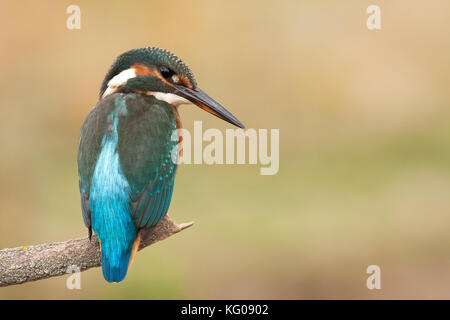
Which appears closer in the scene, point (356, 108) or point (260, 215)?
point (260, 215)

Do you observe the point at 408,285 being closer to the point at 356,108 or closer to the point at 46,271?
the point at 356,108

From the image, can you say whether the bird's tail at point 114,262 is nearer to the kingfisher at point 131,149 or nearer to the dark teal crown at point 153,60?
the kingfisher at point 131,149

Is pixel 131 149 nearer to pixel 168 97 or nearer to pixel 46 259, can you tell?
pixel 168 97

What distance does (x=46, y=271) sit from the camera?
7.89ft

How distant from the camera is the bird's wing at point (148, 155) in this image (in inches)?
93.7

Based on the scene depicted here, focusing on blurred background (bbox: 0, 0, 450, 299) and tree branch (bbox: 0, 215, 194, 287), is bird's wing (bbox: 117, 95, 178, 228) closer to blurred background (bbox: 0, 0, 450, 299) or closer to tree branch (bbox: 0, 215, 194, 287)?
tree branch (bbox: 0, 215, 194, 287)

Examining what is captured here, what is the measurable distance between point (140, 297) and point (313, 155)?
7.49 feet

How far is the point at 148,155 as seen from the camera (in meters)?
2.44

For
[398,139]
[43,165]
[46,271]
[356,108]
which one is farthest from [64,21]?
[46,271]

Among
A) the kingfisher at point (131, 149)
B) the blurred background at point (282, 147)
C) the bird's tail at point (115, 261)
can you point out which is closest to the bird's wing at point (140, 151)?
the kingfisher at point (131, 149)

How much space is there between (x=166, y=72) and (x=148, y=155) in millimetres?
391

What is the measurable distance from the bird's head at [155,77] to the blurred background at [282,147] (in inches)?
73.3

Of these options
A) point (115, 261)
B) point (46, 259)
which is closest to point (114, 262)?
point (115, 261)

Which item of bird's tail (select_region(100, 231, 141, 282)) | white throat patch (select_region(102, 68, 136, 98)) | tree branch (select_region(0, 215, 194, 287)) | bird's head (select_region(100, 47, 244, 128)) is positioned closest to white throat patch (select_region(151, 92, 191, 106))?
bird's head (select_region(100, 47, 244, 128))
